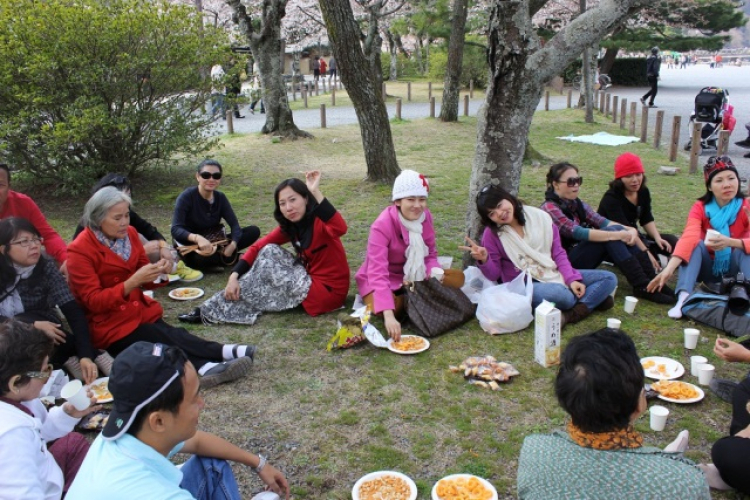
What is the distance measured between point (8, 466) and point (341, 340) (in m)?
2.71

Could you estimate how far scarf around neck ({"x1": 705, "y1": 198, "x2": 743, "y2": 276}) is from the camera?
194 inches

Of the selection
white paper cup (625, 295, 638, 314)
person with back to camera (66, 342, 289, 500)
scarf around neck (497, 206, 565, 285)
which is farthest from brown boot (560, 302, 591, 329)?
person with back to camera (66, 342, 289, 500)

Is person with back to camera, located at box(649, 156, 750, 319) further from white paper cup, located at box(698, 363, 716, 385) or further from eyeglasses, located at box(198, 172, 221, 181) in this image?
eyeglasses, located at box(198, 172, 221, 181)

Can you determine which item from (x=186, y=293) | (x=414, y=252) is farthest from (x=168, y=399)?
(x=186, y=293)

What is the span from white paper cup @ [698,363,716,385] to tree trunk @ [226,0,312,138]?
12333mm

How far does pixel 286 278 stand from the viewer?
17.1 feet

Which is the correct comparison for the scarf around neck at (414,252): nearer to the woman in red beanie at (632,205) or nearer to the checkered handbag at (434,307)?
the checkered handbag at (434,307)

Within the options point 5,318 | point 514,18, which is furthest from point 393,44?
point 5,318

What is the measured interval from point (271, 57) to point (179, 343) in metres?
11.4

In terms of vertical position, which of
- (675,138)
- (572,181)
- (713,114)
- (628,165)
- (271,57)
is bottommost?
(675,138)

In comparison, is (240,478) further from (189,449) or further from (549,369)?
(549,369)

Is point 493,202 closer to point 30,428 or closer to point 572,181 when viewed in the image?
point 572,181

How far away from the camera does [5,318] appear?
13.0ft

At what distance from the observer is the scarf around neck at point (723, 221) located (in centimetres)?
493
